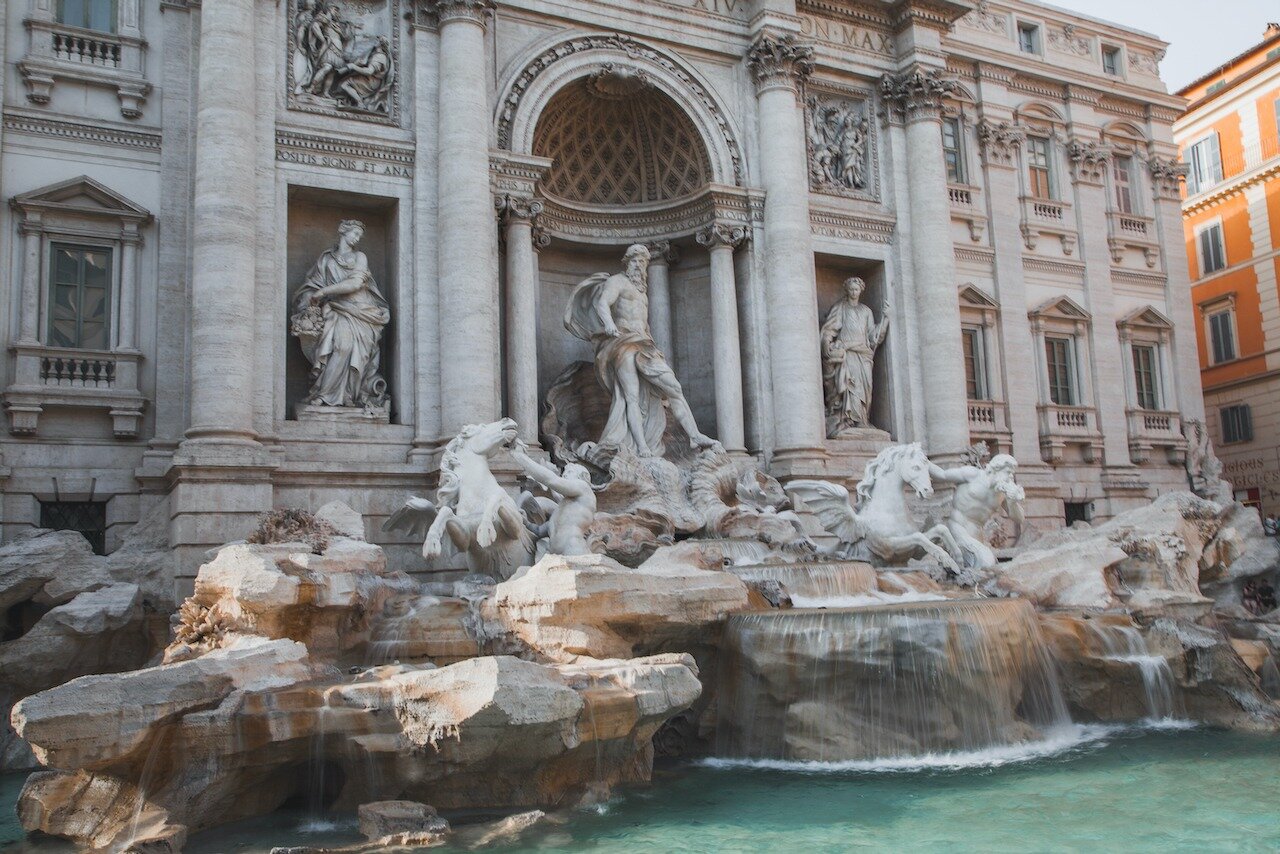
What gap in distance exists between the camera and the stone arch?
17734 mm

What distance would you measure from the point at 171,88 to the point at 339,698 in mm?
10838

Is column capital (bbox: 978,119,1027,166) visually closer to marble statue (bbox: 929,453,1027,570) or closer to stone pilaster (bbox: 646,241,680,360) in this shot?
stone pilaster (bbox: 646,241,680,360)

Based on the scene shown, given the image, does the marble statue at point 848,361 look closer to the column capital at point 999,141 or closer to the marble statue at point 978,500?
the marble statue at point 978,500

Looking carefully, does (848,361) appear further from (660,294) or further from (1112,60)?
(1112,60)

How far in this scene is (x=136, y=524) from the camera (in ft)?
47.9

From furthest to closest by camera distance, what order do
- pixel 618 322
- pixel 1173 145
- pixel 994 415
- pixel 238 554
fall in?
pixel 1173 145 < pixel 994 415 < pixel 618 322 < pixel 238 554

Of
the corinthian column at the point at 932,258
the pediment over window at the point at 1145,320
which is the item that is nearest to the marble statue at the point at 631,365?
the corinthian column at the point at 932,258

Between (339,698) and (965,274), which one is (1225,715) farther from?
(965,274)

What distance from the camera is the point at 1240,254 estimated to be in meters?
30.4

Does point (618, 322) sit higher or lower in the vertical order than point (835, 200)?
lower

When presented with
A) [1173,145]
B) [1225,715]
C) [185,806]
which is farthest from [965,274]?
[185,806]

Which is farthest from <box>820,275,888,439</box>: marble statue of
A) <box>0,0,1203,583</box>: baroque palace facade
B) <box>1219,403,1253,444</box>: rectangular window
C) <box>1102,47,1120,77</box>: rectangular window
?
<box>1219,403,1253,444</box>: rectangular window

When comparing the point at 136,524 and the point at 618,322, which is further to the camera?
the point at 618,322

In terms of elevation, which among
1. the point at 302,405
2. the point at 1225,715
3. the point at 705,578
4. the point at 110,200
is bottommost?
the point at 1225,715
